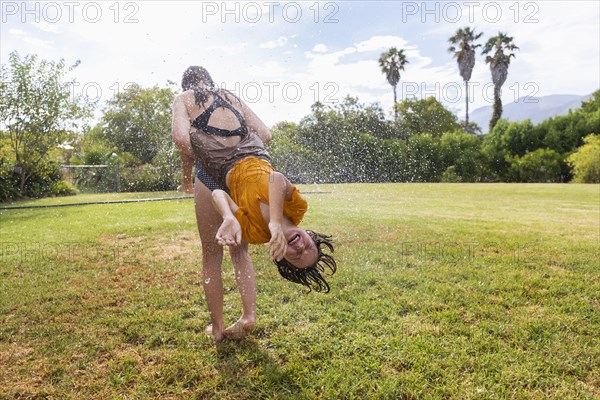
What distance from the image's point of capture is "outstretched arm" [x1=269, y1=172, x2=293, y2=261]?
86.8 inches

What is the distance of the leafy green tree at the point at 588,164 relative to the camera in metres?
29.4

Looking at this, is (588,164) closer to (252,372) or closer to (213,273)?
(213,273)

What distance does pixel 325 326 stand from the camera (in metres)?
3.72

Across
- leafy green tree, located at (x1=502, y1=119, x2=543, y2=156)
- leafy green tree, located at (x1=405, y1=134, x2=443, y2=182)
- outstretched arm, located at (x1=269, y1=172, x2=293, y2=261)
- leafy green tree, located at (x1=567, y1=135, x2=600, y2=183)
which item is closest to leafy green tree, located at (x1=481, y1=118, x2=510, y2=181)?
leafy green tree, located at (x1=502, y1=119, x2=543, y2=156)

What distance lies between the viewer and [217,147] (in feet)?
9.27

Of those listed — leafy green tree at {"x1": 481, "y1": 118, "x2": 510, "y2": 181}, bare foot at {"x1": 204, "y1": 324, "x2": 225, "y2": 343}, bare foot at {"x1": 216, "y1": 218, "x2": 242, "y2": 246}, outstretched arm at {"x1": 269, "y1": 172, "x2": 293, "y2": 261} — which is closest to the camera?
bare foot at {"x1": 216, "y1": 218, "x2": 242, "y2": 246}

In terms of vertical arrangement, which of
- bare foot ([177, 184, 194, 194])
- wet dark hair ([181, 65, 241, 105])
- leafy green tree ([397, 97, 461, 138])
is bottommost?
bare foot ([177, 184, 194, 194])

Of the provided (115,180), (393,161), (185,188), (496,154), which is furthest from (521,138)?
(185,188)

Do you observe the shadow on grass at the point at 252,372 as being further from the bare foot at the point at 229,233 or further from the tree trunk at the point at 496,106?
the tree trunk at the point at 496,106

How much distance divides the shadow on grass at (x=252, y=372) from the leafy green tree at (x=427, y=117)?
156 ft

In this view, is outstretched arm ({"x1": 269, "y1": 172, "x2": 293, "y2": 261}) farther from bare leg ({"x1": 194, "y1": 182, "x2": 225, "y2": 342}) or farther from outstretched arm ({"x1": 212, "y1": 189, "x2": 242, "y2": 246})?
bare leg ({"x1": 194, "y1": 182, "x2": 225, "y2": 342})

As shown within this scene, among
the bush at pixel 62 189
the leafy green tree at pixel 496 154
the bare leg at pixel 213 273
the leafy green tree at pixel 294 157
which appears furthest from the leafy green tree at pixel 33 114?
the leafy green tree at pixel 496 154

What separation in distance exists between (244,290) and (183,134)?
1493mm

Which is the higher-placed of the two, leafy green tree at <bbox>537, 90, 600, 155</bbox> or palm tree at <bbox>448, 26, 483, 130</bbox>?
palm tree at <bbox>448, 26, 483, 130</bbox>
